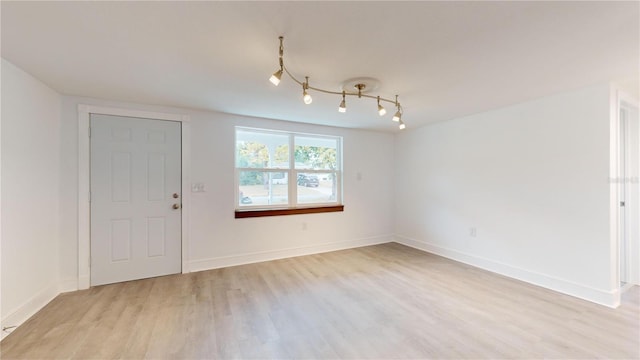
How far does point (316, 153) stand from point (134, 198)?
2.66 m

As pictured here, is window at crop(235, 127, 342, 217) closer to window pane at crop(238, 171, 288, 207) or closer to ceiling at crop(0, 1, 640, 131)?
window pane at crop(238, 171, 288, 207)

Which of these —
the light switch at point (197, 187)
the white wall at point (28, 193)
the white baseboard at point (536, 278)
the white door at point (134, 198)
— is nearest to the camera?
the white wall at point (28, 193)

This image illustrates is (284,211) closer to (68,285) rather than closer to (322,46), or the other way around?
(68,285)

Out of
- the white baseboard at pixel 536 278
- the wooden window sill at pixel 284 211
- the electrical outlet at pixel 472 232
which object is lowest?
the white baseboard at pixel 536 278

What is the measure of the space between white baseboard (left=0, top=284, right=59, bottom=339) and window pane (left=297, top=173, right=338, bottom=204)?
3041 mm

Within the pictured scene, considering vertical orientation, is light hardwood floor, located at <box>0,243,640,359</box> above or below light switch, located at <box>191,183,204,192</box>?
below

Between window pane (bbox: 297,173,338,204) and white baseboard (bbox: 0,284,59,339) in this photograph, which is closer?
white baseboard (bbox: 0,284,59,339)

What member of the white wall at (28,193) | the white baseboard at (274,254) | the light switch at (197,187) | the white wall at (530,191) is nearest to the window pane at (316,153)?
the white baseboard at (274,254)

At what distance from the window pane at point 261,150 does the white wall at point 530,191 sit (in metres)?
2.43

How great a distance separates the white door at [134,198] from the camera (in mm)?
3092

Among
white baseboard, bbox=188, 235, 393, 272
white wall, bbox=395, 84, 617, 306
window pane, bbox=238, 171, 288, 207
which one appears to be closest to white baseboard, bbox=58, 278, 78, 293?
white baseboard, bbox=188, 235, 393, 272

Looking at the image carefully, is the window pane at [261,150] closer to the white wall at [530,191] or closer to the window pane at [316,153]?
the window pane at [316,153]

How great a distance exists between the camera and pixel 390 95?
→ 2914 mm

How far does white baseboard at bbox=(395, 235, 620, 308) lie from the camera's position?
260 centimetres
